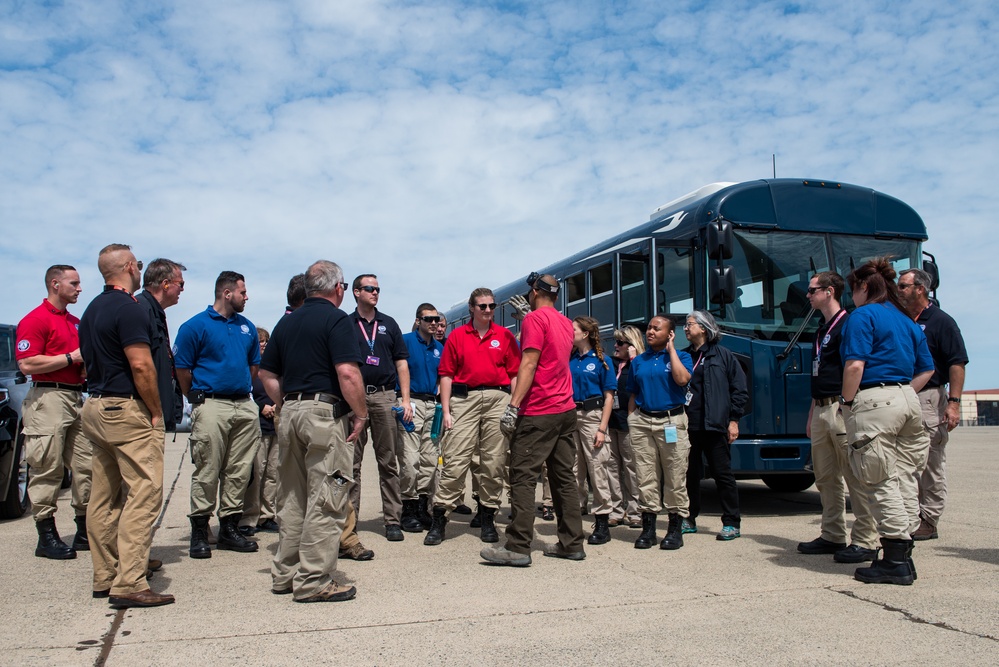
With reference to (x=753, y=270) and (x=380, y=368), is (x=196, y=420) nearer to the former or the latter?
(x=380, y=368)

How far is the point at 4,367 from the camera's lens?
8555 millimetres

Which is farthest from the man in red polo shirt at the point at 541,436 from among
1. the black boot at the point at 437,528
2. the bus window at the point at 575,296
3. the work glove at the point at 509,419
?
the bus window at the point at 575,296

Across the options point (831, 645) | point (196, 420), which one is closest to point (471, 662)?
point (831, 645)

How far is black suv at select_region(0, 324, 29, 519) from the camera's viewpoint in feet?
23.8

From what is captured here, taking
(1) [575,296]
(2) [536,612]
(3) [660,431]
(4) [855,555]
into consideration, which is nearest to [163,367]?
(2) [536,612]

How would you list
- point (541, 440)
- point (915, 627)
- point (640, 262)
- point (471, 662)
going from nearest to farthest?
1. point (471, 662)
2. point (915, 627)
3. point (541, 440)
4. point (640, 262)

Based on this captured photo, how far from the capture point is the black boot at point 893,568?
186 inches

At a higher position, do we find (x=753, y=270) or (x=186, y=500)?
(x=753, y=270)

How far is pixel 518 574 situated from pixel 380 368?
2.30 m

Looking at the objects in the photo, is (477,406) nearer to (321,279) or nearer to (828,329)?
(321,279)

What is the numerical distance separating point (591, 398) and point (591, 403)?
0.15ft

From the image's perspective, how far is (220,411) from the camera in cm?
590

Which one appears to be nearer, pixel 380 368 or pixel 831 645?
pixel 831 645

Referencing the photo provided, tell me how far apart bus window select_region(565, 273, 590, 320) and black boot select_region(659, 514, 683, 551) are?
12.7 ft
